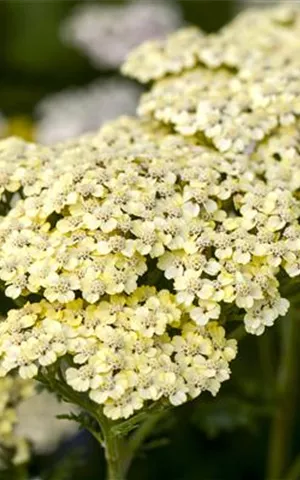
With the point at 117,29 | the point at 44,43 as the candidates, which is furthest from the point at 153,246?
the point at 44,43

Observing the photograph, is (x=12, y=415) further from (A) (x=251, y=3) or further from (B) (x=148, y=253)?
(A) (x=251, y=3)

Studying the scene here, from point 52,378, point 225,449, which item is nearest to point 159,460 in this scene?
point 225,449

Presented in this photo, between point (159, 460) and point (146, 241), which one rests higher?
point (146, 241)

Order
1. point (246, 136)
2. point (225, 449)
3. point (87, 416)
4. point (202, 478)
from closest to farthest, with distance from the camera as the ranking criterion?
point (87, 416), point (246, 136), point (202, 478), point (225, 449)

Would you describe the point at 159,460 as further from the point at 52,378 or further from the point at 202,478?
the point at 52,378

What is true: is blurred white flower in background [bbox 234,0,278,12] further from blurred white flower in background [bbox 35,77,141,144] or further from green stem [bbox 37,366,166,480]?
green stem [bbox 37,366,166,480]

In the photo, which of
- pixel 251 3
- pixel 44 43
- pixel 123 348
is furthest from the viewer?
pixel 251 3

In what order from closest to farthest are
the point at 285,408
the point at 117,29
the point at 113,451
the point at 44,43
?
1. the point at 113,451
2. the point at 285,408
3. the point at 117,29
4. the point at 44,43
